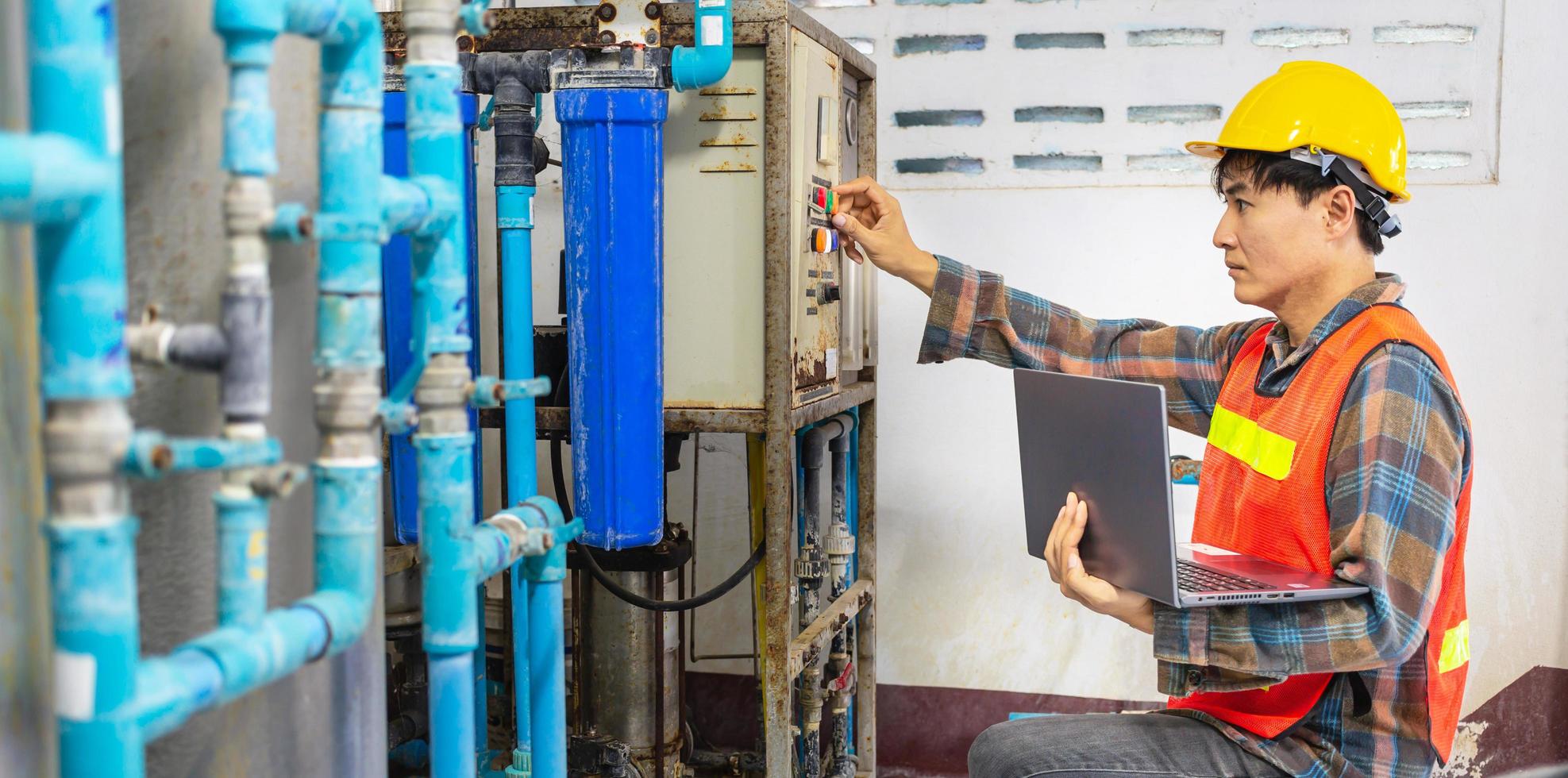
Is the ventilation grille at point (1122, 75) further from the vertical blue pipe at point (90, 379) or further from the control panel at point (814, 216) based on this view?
the vertical blue pipe at point (90, 379)

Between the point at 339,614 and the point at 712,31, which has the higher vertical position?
the point at 712,31

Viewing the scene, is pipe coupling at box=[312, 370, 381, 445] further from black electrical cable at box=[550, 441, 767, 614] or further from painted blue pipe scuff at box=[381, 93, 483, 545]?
black electrical cable at box=[550, 441, 767, 614]

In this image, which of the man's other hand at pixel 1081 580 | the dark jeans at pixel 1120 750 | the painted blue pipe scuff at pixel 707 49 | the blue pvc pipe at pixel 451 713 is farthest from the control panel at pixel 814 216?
the blue pvc pipe at pixel 451 713

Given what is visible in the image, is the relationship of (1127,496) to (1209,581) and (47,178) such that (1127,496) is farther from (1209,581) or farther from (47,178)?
(47,178)

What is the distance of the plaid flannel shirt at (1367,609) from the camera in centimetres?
128

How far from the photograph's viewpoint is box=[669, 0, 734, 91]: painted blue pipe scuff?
4.96ft

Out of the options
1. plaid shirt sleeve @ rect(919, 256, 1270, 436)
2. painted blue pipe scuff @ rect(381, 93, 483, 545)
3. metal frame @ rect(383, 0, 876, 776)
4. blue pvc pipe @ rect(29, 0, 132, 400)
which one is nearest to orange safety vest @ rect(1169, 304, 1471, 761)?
plaid shirt sleeve @ rect(919, 256, 1270, 436)

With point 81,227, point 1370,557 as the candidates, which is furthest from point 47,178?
point 1370,557

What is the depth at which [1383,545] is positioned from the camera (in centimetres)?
128

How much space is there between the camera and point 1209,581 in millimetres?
1338

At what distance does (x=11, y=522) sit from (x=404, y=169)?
1004 millimetres

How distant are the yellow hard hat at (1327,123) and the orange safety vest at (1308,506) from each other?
185 millimetres

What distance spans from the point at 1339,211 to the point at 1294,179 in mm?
64

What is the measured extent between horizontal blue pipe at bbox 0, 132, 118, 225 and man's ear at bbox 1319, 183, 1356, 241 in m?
1.32
